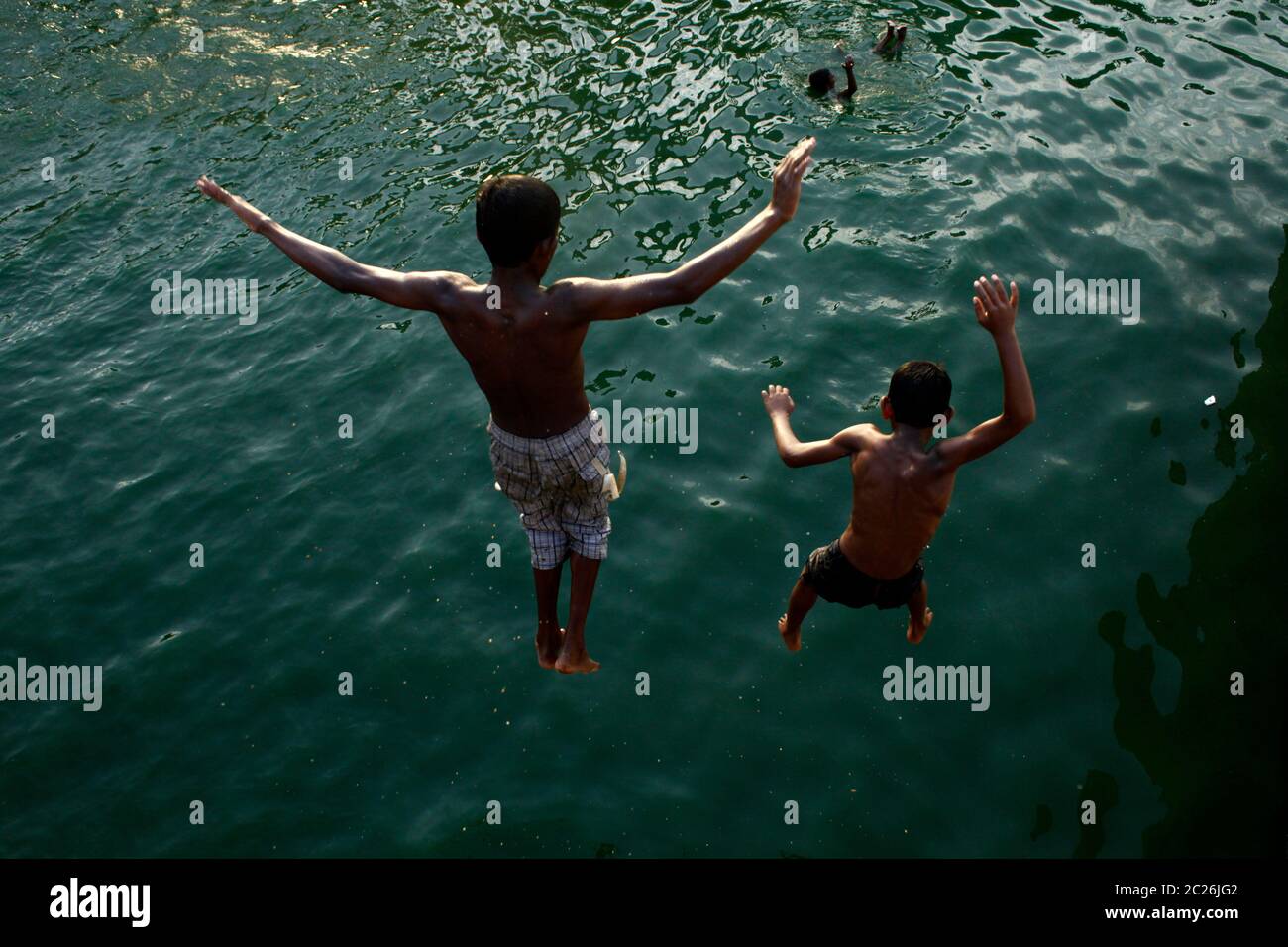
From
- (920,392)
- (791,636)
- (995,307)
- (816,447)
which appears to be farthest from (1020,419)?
(791,636)

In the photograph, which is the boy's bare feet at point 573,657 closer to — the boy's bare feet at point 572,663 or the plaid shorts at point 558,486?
the boy's bare feet at point 572,663

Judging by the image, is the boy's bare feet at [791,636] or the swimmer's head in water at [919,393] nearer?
the swimmer's head in water at [919,393]

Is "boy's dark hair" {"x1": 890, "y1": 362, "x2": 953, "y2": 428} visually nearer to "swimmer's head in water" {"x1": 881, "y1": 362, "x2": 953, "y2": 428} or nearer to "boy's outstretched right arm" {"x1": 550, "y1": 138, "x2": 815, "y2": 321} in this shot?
"swimmer's head in water" {"x1": 881, "y1": 362, "x2": 953, "y2": 428}

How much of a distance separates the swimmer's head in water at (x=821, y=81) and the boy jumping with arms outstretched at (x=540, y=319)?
7.45m

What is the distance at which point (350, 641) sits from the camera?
923 cm

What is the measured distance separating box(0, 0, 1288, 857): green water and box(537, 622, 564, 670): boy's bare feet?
45.4 inches

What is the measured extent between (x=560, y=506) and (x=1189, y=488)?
5.27 m

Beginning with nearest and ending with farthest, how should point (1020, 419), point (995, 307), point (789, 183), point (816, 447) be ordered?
point (789, 183), point (995, 307), point (1020, 419), point (816, 447)

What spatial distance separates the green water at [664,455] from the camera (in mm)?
8203

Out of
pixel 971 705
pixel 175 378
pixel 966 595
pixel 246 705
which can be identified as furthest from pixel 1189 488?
pixel 175 378

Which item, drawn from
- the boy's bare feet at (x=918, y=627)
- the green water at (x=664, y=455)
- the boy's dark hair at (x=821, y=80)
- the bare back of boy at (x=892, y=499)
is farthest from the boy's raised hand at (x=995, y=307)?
the boy's dark hair at (x=821, y=80)

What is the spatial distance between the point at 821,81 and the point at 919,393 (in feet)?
25.3

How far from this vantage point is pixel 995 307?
5.86 metres

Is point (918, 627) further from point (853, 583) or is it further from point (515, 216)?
point (515, 216)
